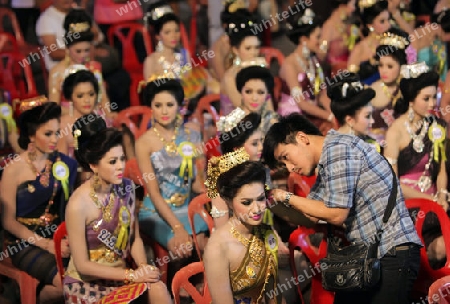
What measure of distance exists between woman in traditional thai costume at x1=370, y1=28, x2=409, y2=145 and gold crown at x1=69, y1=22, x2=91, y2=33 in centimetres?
218

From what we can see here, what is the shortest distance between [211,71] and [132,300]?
3390 millimetres

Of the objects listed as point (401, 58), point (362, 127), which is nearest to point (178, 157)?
point (362, 127)

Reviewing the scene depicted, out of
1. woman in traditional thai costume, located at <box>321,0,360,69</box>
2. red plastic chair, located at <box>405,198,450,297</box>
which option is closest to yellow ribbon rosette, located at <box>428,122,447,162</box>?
red plastic chair, located at <box>405,198,450,297</box>

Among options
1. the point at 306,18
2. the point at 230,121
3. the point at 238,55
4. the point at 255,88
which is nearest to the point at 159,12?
the point at 238,55

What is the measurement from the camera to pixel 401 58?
5.41 meters

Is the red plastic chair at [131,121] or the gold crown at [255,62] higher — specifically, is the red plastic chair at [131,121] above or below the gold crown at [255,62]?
below

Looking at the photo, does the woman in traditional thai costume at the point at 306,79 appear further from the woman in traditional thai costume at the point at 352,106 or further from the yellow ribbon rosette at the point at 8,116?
the yellow ribbon rosette at the point at 8,116

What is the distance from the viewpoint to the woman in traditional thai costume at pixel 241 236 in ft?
10.5

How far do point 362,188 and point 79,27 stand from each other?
327 cm

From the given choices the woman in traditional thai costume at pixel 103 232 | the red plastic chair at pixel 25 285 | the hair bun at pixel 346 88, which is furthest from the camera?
the hair bun at pixel 346 88

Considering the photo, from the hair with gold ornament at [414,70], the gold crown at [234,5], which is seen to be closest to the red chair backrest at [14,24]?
the gold crown at [234,5]

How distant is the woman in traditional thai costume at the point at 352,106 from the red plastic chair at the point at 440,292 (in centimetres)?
96

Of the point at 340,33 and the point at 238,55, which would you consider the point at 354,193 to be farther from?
the point at 340,33

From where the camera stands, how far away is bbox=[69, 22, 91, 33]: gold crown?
230 inches
